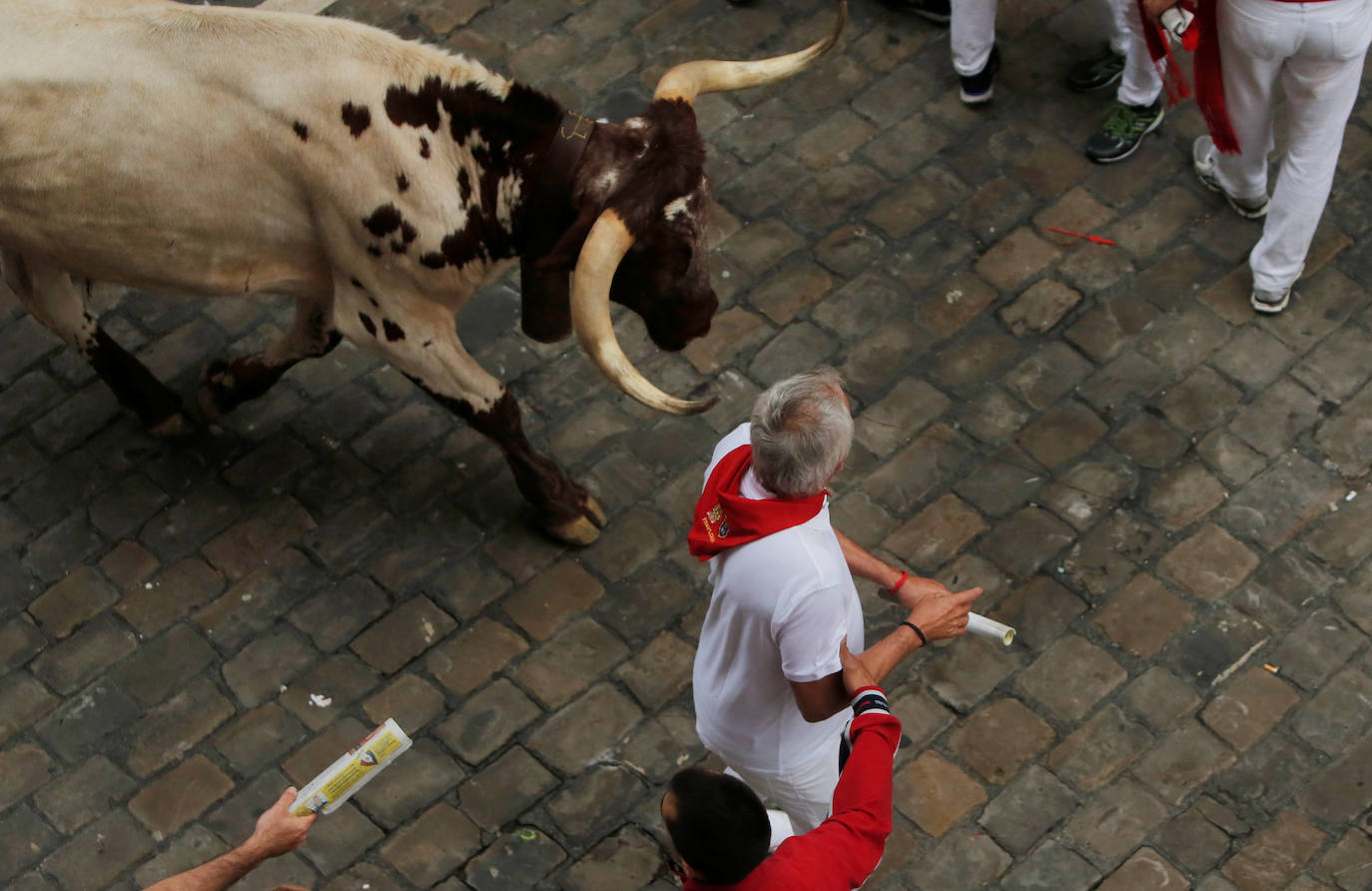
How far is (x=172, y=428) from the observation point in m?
6.35

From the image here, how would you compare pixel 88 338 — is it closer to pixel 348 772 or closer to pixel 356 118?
pixel 356 118

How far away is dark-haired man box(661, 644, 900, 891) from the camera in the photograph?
3.57 m

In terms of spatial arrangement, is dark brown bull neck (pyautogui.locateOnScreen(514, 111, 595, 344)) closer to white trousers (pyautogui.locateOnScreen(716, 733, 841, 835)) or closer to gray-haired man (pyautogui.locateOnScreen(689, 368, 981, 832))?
gray-haired man (pyautogui.locateOnScreen(689, 368, 981, 832))

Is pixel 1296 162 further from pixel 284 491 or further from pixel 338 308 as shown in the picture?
pixel 284 491

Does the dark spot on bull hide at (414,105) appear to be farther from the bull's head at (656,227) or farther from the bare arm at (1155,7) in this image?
the bare arm at (1155,7)

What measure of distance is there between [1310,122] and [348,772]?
456 cm

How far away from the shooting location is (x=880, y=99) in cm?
737

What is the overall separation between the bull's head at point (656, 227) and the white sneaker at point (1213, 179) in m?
2.54

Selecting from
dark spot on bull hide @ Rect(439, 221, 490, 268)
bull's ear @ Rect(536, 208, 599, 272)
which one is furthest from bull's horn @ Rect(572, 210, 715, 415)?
dark spot on bull hide @ Rect(439, 221, 490, 268)

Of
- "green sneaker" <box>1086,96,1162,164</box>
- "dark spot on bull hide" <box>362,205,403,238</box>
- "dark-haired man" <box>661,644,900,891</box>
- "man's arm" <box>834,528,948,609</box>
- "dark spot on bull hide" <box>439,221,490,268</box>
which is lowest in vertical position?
"green sneaker" <box>1086,96,1162,164</box>

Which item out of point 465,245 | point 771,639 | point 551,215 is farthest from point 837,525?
point 771,639

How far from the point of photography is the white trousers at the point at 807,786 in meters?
4.42

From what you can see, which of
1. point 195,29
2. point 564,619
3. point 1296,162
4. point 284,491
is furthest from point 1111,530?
point 195,29

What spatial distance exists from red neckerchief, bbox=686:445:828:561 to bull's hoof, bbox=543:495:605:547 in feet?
6.05
